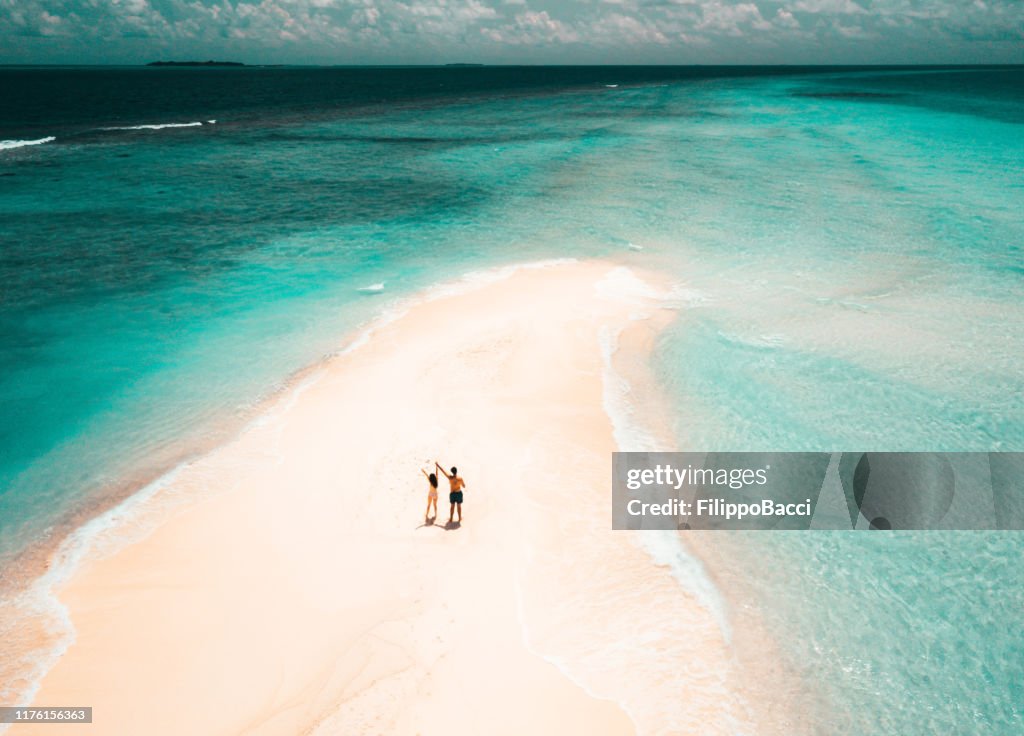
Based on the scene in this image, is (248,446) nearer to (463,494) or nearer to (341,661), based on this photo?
(463,494)

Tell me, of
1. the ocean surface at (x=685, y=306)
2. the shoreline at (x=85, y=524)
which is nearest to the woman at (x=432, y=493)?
the ocean surface at (x=685, y=306)

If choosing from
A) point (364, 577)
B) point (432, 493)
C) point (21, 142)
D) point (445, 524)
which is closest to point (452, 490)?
point (432, 493)

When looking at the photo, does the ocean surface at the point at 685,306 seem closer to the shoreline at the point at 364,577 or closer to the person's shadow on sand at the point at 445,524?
the shoreline at the point at 364,577

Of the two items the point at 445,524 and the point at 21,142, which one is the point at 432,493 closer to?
the point at 445,524

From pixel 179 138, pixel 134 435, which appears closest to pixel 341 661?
pixel 134 435

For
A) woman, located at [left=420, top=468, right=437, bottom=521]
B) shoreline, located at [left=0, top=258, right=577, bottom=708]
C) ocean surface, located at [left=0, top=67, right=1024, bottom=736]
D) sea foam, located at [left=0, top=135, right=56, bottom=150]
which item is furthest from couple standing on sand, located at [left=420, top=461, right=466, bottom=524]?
sea foam, located at [left=0, top=135, right=56, bottom=150]

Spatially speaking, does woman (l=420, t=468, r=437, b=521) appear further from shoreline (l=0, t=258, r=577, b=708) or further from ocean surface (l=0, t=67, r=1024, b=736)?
shoreline (l=0, t=258, r=577, b=708)

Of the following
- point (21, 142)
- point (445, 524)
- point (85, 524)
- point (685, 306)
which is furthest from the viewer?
→ point (21, 142)
